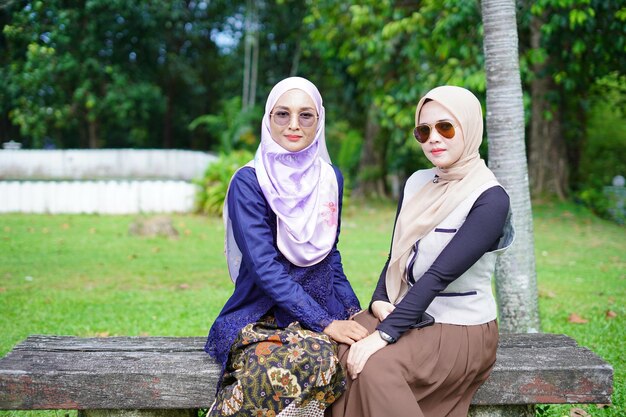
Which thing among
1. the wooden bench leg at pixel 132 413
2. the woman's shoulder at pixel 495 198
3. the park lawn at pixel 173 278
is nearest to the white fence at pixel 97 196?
the park lawn at pixel 173 278

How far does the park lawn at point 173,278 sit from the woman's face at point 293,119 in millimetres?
1911

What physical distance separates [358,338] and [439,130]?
2.98 ft

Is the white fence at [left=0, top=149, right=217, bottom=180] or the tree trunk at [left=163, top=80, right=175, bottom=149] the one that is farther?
the tree trunk at [left=163, top=80, right=175, bottom=149]

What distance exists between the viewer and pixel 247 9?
18.0 m

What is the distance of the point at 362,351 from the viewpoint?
2471mm

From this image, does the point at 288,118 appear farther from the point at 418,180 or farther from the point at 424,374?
the point at 424,374

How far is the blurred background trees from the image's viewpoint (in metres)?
10.1

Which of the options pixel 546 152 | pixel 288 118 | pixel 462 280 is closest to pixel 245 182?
pixel 288 118

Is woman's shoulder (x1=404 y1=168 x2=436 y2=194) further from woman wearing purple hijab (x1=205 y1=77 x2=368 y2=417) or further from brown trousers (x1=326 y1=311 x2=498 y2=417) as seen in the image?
brown trousers (x1=326 y1=311 x2=498 y2=417)

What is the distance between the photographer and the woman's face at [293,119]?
114 inches

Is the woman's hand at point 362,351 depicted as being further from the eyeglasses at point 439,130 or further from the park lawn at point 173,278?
the park lawn at point 173,278

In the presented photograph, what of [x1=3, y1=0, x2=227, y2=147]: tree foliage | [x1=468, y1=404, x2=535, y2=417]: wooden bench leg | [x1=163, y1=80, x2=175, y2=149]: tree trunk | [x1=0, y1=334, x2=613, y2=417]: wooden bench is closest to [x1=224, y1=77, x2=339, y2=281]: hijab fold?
[x1=0, y1=334, x2=613, y2=417]: wooden bench

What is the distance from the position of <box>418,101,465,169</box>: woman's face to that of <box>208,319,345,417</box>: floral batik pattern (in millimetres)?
879

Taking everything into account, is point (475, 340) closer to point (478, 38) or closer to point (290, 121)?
point (290, 121)
